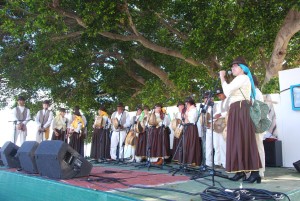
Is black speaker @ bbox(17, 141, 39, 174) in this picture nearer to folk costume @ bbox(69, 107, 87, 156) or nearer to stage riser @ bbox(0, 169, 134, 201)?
stage riser @ bbox(0, 169, 134, 201)

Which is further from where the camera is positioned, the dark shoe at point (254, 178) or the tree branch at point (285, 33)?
the tree branch at point (285, 33)

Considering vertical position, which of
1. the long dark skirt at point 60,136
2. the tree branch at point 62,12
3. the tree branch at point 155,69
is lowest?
the long dark skirt at point 60,136

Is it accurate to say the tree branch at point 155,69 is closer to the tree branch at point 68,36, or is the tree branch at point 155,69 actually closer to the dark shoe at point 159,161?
the tree branch at point 68,36

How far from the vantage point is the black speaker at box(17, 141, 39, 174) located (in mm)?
5539

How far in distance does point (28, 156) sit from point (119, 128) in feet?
11.3

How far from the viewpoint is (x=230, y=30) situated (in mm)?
9047

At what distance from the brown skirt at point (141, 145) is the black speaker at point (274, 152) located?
10.1 ft

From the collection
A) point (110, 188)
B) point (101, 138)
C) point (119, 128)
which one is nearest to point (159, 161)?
point (119, 128)

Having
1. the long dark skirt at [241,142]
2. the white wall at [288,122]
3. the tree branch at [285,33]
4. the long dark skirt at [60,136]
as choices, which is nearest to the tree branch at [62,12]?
the long dark skirt at [60,136]

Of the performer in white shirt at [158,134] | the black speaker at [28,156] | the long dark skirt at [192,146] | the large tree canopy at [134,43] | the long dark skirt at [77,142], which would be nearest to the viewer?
the black speaker at [28,156]

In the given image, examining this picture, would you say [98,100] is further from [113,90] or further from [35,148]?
[35,148]

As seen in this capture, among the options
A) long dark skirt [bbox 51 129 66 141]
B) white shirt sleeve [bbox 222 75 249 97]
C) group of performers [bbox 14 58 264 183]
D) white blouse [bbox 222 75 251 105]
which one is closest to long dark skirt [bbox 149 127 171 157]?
group of performers [bbox 14 58 264 183]

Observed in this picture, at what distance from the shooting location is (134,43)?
1269 cm

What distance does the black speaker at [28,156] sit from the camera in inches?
218
